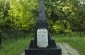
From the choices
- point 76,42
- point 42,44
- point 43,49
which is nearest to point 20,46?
point 76,42

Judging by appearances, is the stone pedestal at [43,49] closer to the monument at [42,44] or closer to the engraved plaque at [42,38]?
the monument at [42,44]

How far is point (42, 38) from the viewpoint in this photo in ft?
40.5

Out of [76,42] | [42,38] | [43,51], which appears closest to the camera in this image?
[43,51]

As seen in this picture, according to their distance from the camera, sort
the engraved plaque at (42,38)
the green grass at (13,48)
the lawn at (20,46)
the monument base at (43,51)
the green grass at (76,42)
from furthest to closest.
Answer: the green grass at (76,42) < the lawn at (20,46) < the green grass at (13,48) < the engraved plaque at (42,38) < the monument base at (43,51)

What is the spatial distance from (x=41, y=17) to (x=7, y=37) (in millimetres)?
11019

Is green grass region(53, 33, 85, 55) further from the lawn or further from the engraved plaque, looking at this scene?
the engraved plaque

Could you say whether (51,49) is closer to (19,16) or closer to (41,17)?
(41,17)

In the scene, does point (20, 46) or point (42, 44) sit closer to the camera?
point (42, 44)

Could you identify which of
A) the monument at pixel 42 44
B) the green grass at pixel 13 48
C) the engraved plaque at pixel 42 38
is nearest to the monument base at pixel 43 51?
the monument at pixel 42 44

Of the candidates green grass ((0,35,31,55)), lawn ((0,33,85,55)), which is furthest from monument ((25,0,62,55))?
green grass ((0,35,31,55))

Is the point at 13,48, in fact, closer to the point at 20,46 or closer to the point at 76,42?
the point at 20,46

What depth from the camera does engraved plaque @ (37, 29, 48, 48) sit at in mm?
12320

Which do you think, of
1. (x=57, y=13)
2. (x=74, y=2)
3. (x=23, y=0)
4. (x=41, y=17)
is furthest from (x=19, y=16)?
(x=41, y=17)

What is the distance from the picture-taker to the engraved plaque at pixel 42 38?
1232cm
